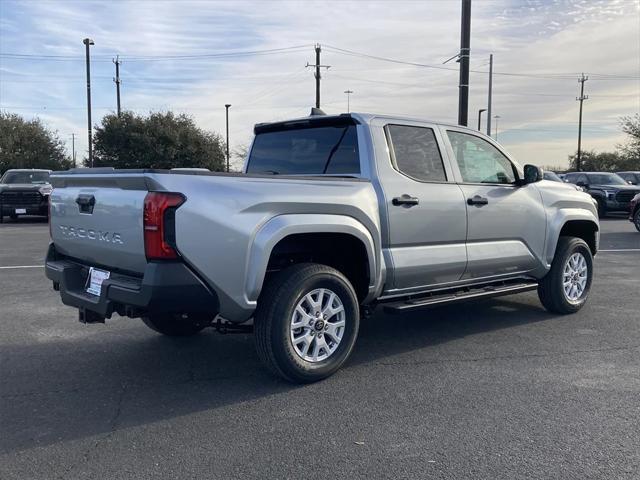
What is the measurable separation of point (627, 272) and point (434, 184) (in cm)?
578

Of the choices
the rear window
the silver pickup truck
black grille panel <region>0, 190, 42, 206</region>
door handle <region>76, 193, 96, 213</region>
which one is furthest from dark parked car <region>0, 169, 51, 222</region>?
door handle <region>76, 193, 96, 213</region>

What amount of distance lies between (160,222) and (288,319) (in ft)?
3.63

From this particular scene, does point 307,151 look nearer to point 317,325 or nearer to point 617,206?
point 317,325

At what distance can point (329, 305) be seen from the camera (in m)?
4.48

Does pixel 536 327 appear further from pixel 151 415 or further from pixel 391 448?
pixel 151 415

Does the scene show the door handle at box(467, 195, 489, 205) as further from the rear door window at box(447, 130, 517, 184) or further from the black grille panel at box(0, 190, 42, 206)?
the black grille panel at box(0, 190, 42, 206)

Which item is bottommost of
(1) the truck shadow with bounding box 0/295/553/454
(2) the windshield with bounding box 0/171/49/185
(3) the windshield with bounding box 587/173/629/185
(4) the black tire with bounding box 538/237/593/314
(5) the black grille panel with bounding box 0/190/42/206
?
(1) the truck shadow with bounding box 0/295/553/454

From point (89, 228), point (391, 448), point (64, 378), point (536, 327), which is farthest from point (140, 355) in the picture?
point (536, 327)

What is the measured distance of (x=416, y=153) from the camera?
523 cm

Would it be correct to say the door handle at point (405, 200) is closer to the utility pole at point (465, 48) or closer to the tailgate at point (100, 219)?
the tailgate at point (100, 219)

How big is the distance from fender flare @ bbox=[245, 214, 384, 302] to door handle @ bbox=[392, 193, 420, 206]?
1.18 feet

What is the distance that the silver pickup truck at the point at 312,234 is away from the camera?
380 cm

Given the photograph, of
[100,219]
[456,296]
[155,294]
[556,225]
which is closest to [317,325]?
[155,294]

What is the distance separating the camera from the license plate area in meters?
4.18
